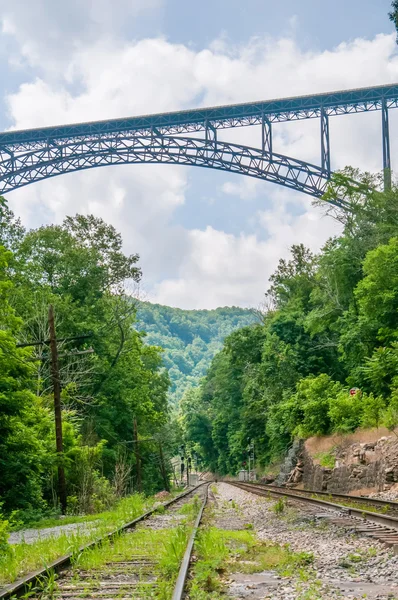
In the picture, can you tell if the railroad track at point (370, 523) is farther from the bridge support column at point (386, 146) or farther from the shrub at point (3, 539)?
the bridge support column at point (386, 146)

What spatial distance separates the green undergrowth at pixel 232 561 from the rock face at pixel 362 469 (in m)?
11.5

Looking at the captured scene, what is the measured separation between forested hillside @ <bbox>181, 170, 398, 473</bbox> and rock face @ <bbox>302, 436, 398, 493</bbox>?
49.3 inches

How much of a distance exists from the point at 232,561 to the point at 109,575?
5.73 ft

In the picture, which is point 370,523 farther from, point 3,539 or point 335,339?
point 335,339

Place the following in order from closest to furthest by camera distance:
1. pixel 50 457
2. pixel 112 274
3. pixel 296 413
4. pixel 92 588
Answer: pixel 92 588
pixel 50 457
pixel 296 413
pixel 112 274

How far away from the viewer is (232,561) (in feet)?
26.8

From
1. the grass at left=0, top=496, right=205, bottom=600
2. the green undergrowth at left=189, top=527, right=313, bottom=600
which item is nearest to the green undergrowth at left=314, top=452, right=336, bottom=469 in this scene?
the grass at left=0, top=496, right=205, bottom=600

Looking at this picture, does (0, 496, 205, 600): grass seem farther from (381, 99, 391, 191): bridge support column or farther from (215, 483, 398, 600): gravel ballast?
(381, 99, 391, 191): bridge support column

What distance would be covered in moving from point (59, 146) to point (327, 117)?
18.4 meters

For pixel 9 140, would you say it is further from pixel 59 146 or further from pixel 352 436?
pixel 352 436

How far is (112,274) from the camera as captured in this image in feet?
154

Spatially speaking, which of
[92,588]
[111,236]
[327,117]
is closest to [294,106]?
[327,117]

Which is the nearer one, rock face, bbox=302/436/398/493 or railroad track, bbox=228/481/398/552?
railroad track, bbox=228/481/398/552

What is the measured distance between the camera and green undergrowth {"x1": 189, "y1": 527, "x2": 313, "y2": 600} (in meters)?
6.34
